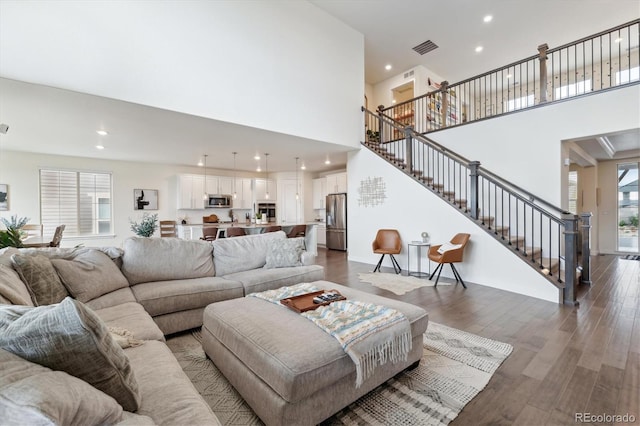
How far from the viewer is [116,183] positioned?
7379 millimetres

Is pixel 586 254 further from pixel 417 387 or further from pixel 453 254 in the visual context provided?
pixel 417 387

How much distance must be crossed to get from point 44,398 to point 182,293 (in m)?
2.26

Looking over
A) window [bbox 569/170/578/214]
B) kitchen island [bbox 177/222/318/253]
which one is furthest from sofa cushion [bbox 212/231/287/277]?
window [bbox 569/170/578/214]

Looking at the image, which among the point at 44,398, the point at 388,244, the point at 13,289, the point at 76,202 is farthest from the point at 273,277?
the point at 76,202

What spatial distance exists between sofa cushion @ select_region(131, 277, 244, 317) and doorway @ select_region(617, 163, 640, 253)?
1006 centimetres

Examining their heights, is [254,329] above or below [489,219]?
below

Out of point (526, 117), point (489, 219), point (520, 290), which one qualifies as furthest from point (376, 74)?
point (520, 290)

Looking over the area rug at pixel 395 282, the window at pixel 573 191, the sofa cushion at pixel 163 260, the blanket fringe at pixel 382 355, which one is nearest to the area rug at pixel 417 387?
the blanket fringe at pixel 382 355

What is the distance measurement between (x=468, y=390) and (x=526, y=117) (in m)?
5.02

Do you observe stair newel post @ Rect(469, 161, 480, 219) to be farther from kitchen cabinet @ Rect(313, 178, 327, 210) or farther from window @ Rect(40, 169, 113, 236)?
window @ Rect(40, 169, 113, 236)

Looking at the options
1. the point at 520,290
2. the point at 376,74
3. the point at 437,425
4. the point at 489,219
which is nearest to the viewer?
the point at 437,425

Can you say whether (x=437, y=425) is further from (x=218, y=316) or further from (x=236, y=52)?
(x=236, y=52)

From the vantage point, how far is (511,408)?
174 cm

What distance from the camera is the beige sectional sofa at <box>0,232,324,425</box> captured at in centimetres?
73
